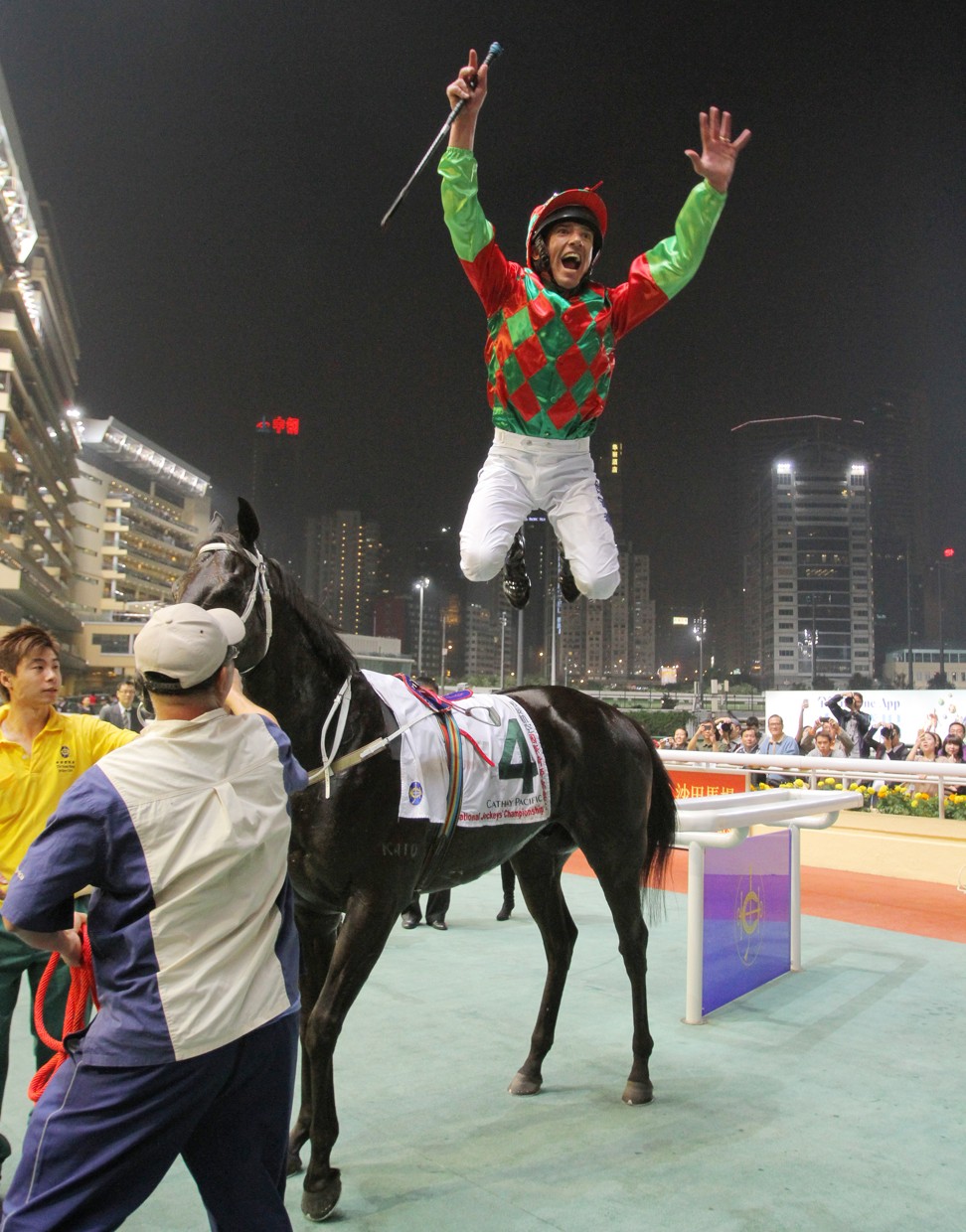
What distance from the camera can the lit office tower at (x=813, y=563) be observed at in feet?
123

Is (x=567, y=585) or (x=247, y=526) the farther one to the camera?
(x=567, y=585)

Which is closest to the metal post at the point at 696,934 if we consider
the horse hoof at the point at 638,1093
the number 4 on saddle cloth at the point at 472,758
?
the horse hoof at the point at 638,1093

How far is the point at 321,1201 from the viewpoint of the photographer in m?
2.41

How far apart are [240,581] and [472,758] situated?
3.45 feet

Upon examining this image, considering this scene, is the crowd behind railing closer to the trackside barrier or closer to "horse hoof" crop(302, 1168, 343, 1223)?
the trackside barrier

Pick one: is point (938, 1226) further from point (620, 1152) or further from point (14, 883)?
point (14, 883)

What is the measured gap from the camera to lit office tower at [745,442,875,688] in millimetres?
37438

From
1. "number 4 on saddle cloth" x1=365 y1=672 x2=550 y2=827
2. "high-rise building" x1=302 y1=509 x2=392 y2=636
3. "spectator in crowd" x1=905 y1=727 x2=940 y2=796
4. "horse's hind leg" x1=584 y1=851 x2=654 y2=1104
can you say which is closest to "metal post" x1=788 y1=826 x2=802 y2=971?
"horse's hind leg" x1=584 y1=851 x2=654 y2=1104

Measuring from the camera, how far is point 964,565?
3616 centimetres

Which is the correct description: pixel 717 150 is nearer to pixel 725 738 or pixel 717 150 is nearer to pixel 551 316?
pixel 551 316

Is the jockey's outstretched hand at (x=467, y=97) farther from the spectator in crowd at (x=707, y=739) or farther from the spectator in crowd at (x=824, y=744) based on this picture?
the spectator in crowd at (x=707, y=739)

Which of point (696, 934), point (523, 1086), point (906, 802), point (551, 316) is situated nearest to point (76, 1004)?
point (523, 1086)

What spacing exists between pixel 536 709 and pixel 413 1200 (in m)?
1.75

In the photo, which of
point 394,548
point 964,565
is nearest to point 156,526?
point 394,548
